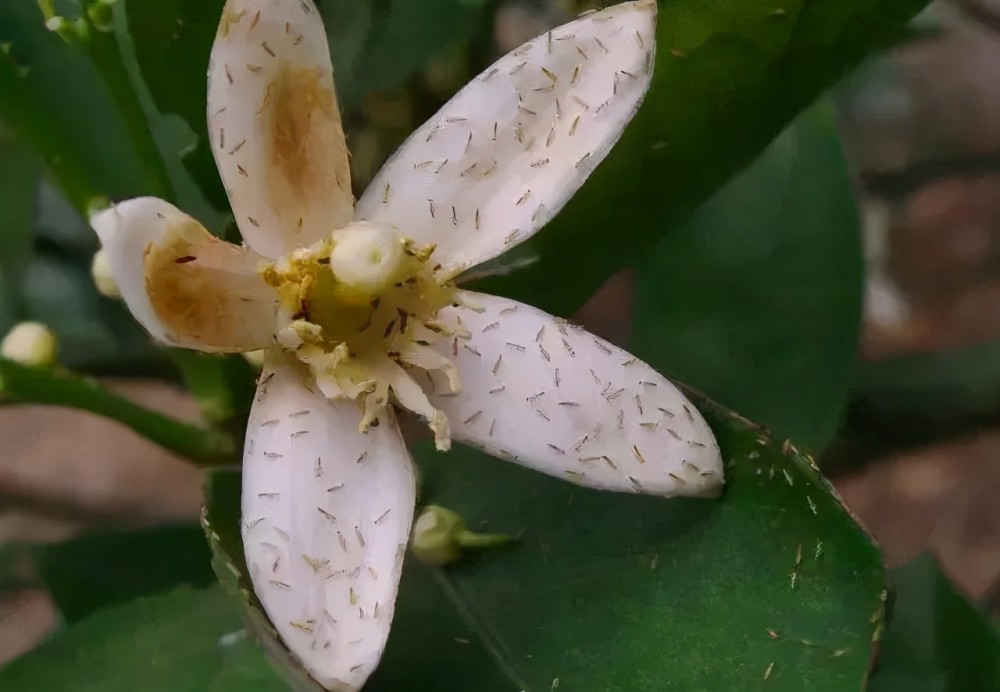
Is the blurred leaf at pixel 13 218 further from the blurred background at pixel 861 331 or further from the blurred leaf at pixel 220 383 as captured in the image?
the blurred leaf at pixel 220 383

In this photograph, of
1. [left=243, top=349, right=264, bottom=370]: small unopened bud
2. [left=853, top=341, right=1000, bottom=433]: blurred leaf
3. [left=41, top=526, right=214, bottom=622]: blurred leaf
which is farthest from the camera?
[left=853, top=341, right=1000, bottom=433]: blurred leaf

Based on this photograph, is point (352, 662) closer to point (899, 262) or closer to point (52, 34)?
point (52, 34)

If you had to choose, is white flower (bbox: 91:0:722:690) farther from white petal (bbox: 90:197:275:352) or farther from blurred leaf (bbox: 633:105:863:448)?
blurred leaf (bbox: 633:105:863:448)

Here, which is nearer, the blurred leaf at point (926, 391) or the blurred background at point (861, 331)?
the blurred background at point (861, 331)

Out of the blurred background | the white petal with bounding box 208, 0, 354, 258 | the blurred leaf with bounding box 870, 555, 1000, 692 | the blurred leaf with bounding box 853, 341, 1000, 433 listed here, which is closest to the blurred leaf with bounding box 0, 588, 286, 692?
the blurred background

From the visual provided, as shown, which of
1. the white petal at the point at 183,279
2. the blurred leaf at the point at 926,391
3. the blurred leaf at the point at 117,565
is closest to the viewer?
the white petal at the point at 183,279

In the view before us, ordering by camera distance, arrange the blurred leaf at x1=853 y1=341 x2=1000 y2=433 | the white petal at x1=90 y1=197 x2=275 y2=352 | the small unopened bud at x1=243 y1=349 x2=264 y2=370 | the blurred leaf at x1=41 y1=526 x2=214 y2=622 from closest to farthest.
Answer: the white petal at x1=90 y1=197 x2=275 y2=352 < the small unopened bud at x1=243 y1=349 x2=264 y2=370 < the blurred leaf at x1=41 y1=526 x2=214 y2=622 < the blurred leaf at x1=853 y1=341 x2=1000 y2=433

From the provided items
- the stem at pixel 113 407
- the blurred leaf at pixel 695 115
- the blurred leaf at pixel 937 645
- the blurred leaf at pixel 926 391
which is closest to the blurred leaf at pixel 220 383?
the stem at pixel 113 407

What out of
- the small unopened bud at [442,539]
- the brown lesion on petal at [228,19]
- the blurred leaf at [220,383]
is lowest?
the small unopened bud at [442,539]
